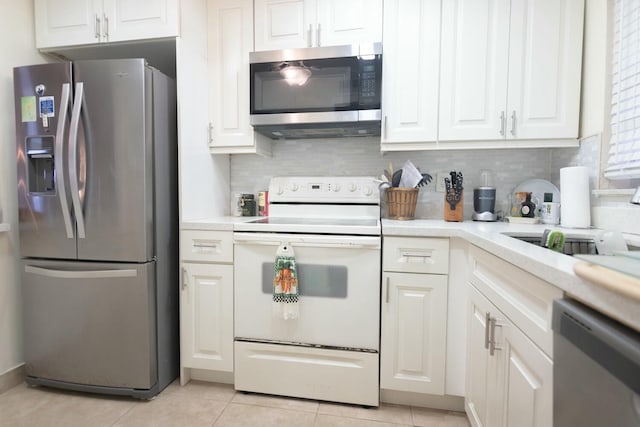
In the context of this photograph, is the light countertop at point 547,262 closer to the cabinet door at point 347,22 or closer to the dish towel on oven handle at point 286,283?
the dish towel on oven handle at point 286,283

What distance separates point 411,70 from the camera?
175 centimetres

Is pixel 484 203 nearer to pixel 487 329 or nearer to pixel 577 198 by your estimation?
pixel 577 198

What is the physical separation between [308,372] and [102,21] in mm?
2252

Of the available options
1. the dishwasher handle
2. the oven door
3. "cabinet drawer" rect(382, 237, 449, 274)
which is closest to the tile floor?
the oven door

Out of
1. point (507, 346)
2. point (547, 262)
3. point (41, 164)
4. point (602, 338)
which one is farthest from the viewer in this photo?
point (41, 164)

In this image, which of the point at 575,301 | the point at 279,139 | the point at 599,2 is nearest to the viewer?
the point at 575,301

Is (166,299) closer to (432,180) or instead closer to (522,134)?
(432,180)

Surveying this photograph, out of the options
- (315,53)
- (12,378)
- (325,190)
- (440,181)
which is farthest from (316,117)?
(12,378)

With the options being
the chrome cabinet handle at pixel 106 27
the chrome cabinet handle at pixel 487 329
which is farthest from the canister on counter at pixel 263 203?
the chrome cabinet handle at pixel 487 329

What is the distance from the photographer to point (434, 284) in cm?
150

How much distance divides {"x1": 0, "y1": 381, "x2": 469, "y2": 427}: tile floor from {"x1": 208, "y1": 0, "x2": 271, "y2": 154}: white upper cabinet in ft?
4.79

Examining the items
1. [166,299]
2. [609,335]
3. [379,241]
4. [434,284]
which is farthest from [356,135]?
[609,335]

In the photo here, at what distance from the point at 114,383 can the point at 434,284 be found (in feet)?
5.72

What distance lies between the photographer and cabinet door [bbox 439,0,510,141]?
1.66m
